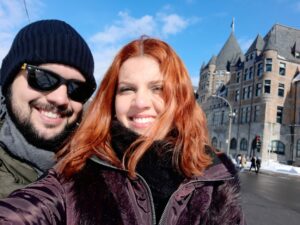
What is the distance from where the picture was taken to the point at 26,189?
4.52 ft

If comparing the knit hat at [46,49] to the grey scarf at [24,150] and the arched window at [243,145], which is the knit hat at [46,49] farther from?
the arched window at [243,145]

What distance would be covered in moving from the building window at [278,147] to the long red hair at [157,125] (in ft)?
143

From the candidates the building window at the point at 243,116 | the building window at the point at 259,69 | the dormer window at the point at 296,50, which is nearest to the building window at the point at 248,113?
the building window at the point at 243,116

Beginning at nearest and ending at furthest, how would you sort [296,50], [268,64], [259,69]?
1. [268,64]
2. [259,69]
3. [296,50]

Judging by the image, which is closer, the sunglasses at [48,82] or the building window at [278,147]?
the sunglasses at [48,82]

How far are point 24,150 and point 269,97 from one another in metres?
44.9

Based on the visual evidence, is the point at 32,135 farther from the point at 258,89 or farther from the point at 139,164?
the point at 258,89

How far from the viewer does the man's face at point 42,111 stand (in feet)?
6.36

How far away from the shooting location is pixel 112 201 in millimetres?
1505

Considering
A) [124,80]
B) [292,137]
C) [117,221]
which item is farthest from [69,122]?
[292,137]

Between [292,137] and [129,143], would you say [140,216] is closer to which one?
[129,143]

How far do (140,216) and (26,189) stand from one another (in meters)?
A: 0.50

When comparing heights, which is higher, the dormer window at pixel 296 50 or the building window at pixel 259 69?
the dormer window at pixel 296 50

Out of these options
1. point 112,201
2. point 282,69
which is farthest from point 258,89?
point 112,201
